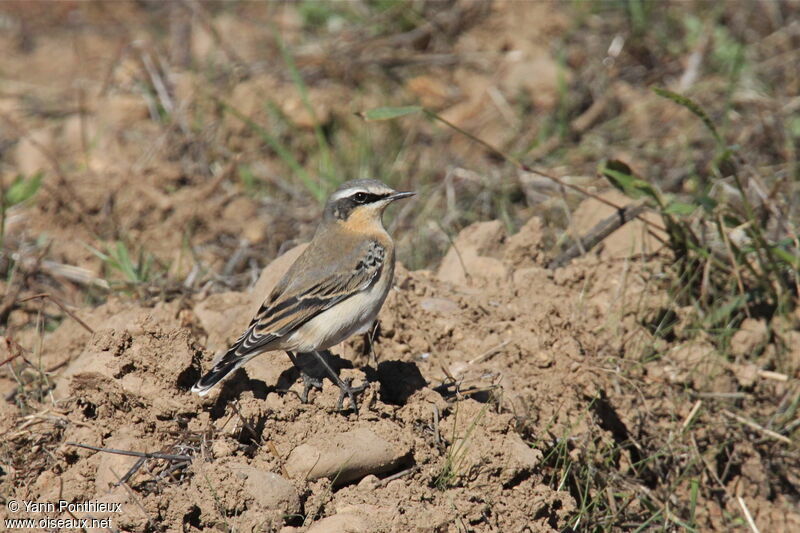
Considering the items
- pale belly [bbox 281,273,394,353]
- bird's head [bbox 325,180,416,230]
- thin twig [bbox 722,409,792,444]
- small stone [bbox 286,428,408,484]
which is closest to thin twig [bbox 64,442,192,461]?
small stone [bbox 286,428,408,484]

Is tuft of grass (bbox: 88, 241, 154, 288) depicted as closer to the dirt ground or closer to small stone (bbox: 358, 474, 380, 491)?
the dirt ground

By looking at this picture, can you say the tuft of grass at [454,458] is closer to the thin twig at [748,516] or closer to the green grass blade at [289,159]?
the thin twig at [748,516]

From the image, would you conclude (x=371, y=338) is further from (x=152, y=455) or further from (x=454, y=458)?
(x=152, y=455)

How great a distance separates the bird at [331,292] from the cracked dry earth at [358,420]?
0.21 m

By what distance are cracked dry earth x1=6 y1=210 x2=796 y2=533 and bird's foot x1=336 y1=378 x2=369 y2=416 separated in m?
0.04

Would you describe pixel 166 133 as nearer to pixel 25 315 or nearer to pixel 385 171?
pixel 385 171

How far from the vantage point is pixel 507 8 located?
38.9ft

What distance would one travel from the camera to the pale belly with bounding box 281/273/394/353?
19.4 feet

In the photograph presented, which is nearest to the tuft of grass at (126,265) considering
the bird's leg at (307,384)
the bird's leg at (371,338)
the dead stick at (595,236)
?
the bird's leg at (371,338)

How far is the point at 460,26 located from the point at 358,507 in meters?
8.35

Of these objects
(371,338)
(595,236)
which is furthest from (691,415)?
(371,338)

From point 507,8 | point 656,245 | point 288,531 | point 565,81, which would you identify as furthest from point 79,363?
point 507,8

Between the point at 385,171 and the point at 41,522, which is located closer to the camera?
the point at 41,522

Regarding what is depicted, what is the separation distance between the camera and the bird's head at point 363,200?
6988mm
